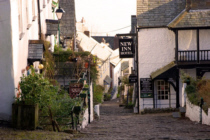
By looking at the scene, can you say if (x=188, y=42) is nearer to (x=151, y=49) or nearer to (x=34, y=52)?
(x=151, y=49)

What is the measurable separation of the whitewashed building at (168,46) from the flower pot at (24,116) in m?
16.8

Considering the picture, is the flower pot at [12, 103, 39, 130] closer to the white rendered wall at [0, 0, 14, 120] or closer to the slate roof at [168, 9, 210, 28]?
the white rendered wall at [0, 0, 14, 120]

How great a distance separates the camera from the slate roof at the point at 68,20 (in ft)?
110

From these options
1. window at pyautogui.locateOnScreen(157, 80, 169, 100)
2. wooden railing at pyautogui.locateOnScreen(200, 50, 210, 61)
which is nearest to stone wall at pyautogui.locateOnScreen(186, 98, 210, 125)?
wooden railing at pyautogui.locateOnScreen(200, 50, 210, 61)

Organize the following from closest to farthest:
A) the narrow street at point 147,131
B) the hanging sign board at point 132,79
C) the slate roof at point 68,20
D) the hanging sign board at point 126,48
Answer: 1. the narrow street at point 147,131
2. the hanging sign board at point 132,79
3. the hanging sign board at point 126,48
4. the slate roof at point 68,20

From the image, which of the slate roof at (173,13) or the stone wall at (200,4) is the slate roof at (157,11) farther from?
the stone wall at (200,4)

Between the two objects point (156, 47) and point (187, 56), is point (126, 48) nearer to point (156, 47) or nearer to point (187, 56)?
point (156, 47)

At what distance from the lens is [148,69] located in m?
28.4

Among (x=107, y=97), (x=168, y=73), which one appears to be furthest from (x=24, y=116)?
(x=107, y=97)

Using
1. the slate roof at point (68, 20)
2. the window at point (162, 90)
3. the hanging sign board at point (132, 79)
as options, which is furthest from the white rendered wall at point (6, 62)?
the slate roof at point (68, 20)

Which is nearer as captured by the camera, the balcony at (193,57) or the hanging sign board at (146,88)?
the balcony at (193,57)

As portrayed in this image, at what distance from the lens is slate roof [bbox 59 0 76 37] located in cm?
3341

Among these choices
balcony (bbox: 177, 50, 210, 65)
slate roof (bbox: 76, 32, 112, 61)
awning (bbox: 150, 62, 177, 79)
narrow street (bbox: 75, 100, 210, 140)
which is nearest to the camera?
narrow street (bbox: 75, 100, 210, 140)

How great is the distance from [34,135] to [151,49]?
1917 centimetres
